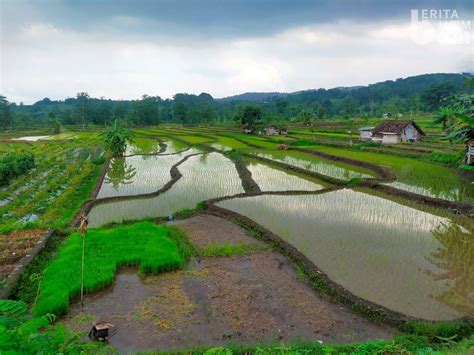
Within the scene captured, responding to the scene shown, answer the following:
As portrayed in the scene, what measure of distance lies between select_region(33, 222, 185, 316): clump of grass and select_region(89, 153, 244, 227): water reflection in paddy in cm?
220

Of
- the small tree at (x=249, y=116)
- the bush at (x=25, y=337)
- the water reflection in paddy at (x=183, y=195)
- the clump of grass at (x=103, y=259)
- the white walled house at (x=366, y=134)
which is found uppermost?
the small tree at (x=249, y=116)

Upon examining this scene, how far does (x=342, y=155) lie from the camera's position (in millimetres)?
24859

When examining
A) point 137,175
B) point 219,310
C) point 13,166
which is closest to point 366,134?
point 137,175

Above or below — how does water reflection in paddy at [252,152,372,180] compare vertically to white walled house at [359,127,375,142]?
below

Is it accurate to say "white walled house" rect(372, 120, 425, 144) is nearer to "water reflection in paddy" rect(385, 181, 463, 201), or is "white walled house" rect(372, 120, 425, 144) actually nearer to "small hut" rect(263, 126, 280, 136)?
"small hut" rect(263, 126, 280, 136)

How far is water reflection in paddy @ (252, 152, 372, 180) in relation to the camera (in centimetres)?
1947

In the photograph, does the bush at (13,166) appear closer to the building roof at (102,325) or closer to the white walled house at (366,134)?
the building roof at (102,325)

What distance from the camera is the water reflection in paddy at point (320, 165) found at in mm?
19469

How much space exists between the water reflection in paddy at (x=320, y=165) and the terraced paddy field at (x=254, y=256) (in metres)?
0.55

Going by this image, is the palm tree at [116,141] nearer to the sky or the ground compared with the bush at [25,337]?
nearer to the sky

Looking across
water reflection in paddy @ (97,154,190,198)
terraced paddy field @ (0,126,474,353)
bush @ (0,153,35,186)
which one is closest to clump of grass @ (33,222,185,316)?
terraced paddy field @ (0,126,474,353)

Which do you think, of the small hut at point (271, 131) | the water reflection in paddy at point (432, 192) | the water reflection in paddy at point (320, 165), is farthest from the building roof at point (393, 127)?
the water reflection in paddy at point (432, 192)

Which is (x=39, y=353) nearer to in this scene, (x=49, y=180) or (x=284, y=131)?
(x=49, y=180)

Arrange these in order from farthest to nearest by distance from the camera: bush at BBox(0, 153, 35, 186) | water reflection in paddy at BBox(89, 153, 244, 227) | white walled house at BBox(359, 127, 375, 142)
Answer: white walled house at BBox(359, 127, 375, 142) → bush at BBox(0, 153, 35, 186) → water reflection in paddy at BBox(89, 153, 244, 227)
